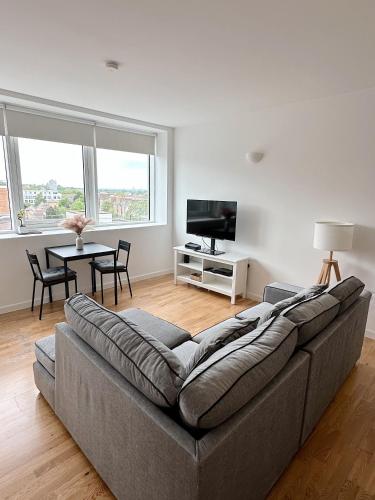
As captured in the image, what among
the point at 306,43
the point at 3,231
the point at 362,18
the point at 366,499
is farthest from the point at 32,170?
the point at 366,499

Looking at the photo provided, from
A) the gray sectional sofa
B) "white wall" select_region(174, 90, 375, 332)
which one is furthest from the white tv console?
the gray sectional sofa

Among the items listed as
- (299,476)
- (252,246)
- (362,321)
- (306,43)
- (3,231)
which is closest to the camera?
(299,476)

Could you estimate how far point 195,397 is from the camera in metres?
1.00

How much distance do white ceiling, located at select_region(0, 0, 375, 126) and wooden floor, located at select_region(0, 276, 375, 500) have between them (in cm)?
248

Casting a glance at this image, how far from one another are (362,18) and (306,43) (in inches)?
14.3

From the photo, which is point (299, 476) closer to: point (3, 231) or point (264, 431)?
point (264, 431)

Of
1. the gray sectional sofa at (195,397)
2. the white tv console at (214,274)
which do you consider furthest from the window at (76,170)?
the gray sectional sofa at (195,397)

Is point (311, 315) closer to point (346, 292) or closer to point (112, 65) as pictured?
point (346, 292)

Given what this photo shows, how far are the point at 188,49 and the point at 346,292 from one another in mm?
2042

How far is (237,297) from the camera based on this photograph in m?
4.17

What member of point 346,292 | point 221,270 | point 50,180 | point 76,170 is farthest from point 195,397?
point 76,170

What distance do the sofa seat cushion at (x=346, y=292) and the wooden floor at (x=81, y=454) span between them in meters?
0.76

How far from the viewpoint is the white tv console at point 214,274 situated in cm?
395

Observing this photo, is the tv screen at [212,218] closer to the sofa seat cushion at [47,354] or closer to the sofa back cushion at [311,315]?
the sofa back cushion at [311,315]
